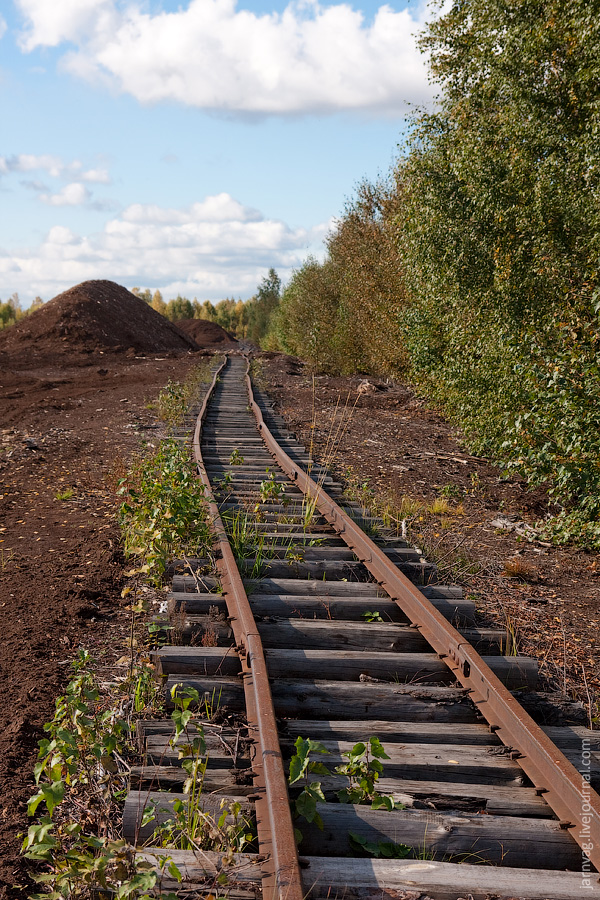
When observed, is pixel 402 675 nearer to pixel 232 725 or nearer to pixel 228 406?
pixel 232 725

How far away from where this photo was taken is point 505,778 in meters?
2.87

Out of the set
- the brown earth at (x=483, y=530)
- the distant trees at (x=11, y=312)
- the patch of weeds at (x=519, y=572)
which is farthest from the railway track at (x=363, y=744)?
the distant trees at (x=11, y=312)

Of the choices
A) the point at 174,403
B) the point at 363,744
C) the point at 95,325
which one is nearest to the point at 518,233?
the point at 174,403

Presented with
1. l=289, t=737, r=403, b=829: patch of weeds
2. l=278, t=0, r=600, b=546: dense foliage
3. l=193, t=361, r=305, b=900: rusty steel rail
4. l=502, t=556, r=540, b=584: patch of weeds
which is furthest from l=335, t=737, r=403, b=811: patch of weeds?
l=278, t=0, r=600, b=546: dense foliage

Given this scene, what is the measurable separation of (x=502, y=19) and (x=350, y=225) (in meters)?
15.7

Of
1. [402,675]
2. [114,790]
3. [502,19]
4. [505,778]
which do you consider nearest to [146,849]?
[114,790]

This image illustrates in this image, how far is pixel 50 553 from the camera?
227 inches

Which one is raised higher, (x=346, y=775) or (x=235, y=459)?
(x=235, y=459)

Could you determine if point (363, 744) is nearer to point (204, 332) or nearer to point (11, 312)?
point (11, 312)

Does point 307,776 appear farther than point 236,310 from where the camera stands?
No

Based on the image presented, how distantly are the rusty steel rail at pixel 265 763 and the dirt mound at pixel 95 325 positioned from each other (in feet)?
92.6

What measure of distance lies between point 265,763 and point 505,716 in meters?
1.15

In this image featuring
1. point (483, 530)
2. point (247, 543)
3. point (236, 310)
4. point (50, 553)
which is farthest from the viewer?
point (236, 310)

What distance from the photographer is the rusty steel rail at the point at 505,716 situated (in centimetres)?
253
